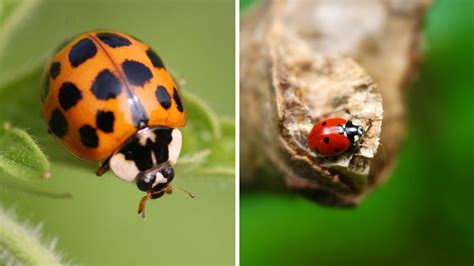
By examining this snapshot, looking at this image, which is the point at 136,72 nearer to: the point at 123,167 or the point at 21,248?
the point at 123,167

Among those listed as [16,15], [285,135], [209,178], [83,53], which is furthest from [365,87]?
[16,15]

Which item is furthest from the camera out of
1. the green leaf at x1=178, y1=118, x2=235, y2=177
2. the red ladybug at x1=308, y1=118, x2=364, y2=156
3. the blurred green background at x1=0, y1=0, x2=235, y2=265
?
the blurred green background at x1=0, y1=0, x2=235, y2=265

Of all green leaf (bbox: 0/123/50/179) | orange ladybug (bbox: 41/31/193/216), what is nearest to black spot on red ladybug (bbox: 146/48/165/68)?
orange ladybug (bbox: 41/31/193/216)

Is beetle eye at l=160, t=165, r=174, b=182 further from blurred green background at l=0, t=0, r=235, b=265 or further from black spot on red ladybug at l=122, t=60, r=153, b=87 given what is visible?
black spot on red ladybug at l=122, t=60, r=153, b=87

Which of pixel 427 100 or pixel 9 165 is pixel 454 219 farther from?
pixel 9 165

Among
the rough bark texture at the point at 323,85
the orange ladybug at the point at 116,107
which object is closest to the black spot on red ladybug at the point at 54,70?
the orange ladybug at the point at 116,107

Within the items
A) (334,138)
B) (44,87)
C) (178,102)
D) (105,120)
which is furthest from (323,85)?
(44,87)
